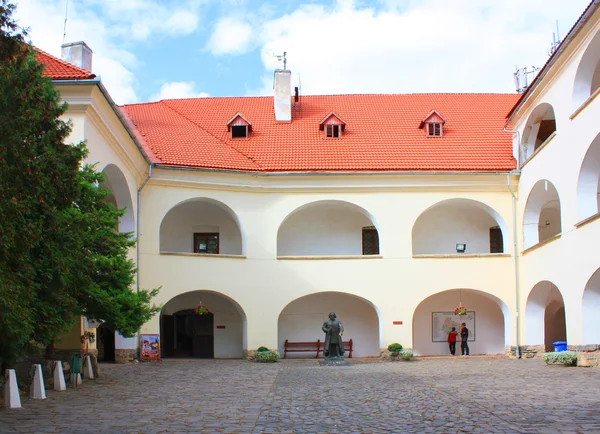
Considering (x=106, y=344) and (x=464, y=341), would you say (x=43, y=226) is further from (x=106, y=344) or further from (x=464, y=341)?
(x=464, y=341)

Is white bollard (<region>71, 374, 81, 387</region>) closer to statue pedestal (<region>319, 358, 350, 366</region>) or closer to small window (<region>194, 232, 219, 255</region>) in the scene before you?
statue pedestal (<region>319, 358, 350, 366</region>)

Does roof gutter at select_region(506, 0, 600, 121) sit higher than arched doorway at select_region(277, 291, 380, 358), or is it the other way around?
roof gutter at select_region(506, 0, 600, 121)

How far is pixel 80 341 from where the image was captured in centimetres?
1675

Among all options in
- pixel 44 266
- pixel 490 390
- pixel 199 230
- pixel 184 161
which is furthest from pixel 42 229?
pixel 199 230

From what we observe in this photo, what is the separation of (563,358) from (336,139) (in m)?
11.8

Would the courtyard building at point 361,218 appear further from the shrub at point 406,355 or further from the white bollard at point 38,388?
the white bollard at point 38,388

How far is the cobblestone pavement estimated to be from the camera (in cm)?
909

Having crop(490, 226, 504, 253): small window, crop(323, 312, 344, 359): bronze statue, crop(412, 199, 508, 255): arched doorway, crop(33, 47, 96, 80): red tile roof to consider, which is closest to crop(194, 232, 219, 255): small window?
crop(323, 312, 344, 359): bronze statue

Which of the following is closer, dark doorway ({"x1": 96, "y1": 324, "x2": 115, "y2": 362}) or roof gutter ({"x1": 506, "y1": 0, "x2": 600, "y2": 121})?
roof gutter ({"x1": 506, "y1": 0, "x2": 600, "y2": 121})

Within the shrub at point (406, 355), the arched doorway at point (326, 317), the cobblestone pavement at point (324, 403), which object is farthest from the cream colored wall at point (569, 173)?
the arched doorway at point (326, 317)

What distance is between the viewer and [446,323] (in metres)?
26.8

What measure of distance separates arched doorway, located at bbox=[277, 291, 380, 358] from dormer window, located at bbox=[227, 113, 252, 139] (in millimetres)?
6427

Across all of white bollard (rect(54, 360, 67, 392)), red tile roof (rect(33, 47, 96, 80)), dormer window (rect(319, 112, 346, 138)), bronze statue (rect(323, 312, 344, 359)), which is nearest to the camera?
white bollard (rect(54, 360, 67, 392))

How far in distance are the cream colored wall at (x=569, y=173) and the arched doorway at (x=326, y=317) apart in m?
6.80
